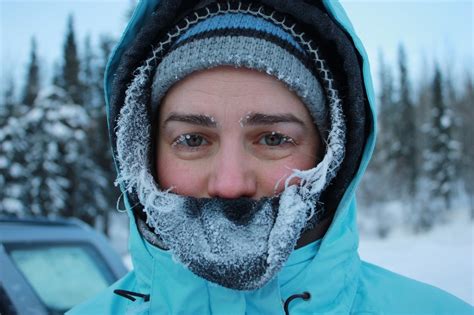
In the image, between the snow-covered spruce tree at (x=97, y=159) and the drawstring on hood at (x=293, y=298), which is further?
the snow-covered spruce tree at (x=97, y=159)

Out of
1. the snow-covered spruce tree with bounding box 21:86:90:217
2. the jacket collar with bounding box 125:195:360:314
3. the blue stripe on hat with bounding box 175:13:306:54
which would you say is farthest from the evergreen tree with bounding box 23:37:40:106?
the jacket collar with bounding box 125:195:360:314

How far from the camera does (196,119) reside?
5.16 ft

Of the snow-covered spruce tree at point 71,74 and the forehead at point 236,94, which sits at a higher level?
the snow-covered spruce tree at point 71,74

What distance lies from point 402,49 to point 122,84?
148 ft

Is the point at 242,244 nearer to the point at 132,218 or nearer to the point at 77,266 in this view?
the point at 132,218

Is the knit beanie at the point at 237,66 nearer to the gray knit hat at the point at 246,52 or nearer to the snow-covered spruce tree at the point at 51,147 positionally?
the gray knit hat at the point at 246,52

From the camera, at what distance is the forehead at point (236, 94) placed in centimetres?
153

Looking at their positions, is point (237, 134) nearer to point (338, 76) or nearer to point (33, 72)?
point (338, 76)

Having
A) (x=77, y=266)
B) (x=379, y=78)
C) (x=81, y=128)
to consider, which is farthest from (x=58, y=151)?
(x=379, y=78)

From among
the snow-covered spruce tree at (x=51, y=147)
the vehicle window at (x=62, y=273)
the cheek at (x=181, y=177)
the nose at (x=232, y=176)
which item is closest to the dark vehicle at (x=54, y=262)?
the vehicle window at (x=62, y=273)

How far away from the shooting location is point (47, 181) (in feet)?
65.0

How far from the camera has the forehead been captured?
1534 mm

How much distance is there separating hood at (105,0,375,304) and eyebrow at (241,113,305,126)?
0.95 feet

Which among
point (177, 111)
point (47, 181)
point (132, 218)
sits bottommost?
point (47, 181)
